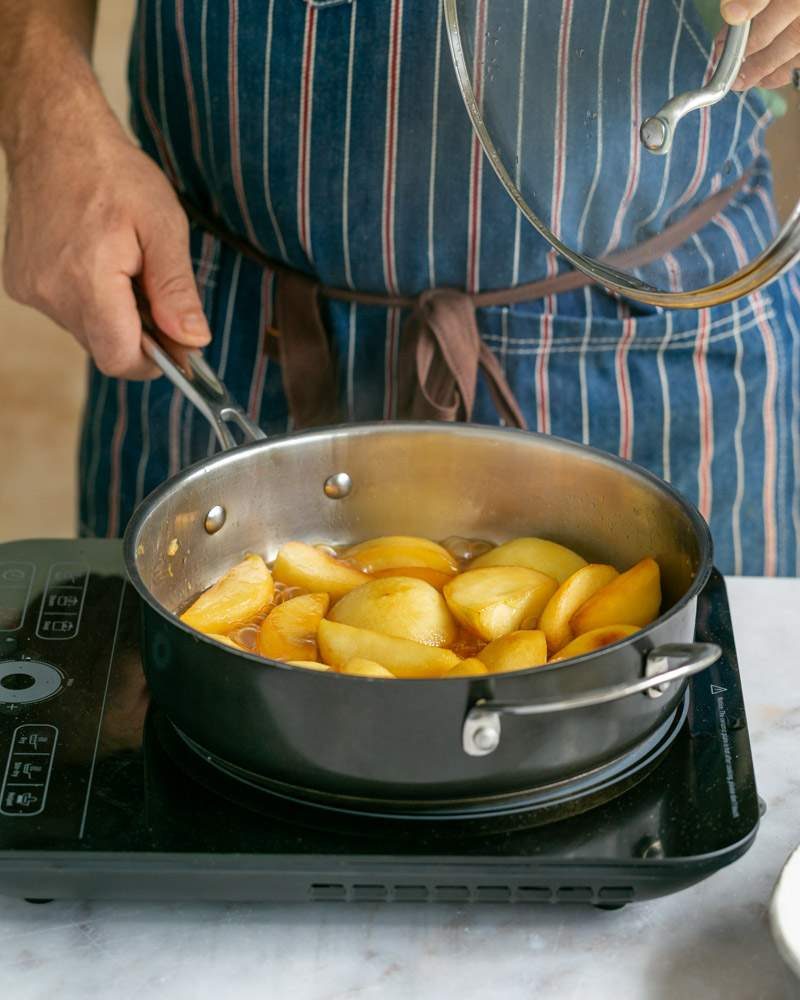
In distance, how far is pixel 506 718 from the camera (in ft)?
2.04

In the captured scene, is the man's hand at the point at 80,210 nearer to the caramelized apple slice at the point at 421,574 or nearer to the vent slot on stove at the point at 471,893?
the caramelized apple slice at the point at 421,574

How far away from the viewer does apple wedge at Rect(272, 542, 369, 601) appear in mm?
847

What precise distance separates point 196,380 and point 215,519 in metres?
0.15

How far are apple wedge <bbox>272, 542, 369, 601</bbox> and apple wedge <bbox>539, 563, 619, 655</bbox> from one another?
13 cm

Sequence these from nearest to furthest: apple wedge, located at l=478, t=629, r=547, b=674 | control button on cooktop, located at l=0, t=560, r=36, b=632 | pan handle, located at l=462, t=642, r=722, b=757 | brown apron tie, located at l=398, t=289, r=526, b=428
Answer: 1. pan handle, located at l=462, t=642, r=722, b=757
2. apple wedge, located at l=478, t=629, r=547, b=674
3. control button on cooktop, located at l=0, t=560, r=36, b=632
4. brown apron tie, located at l=398, t=289, r=526, b=428

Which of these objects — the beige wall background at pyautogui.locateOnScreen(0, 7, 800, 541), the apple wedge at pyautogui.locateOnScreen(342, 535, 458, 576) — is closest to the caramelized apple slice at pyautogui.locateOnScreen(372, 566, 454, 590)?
the apple wedge at pyautogui.locateOnScreen(342, 535, 458, 576)

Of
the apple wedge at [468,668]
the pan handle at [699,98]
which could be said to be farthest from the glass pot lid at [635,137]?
the apple wedge at [468,668]

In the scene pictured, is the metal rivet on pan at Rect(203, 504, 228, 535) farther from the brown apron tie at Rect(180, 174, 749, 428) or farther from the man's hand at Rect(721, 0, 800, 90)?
the man's hand at Rect(721, 0, 800, 90)

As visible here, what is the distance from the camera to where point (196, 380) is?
0.98 meters

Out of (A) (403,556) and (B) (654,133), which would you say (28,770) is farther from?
(B) (654,133)

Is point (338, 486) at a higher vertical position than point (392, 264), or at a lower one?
lower

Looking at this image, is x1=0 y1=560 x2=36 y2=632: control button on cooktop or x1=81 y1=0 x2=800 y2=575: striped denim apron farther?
x1=81 y1=0 x2=800 y2=575: striped denim apron

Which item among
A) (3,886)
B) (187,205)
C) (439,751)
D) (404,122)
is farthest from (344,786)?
(187,205)

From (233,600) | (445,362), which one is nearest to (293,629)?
(233,600)
